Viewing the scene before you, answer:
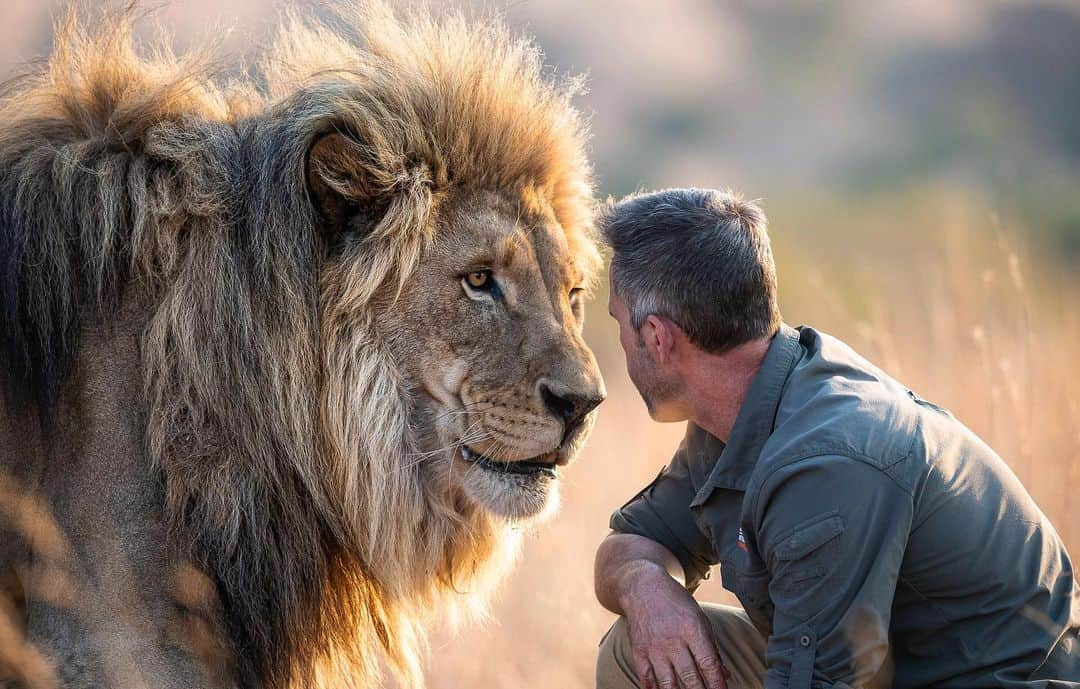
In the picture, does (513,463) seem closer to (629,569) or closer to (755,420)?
(629,569)

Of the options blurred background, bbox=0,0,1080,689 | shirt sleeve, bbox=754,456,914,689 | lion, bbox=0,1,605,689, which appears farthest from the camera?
blurred background, bbox=0,0,1080,689

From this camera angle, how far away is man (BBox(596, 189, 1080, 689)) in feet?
9.80

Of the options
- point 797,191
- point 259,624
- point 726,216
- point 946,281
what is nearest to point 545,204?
point 726,216

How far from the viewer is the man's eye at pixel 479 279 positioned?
3.59 m

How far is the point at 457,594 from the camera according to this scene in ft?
13.0

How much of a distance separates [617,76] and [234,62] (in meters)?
28.8

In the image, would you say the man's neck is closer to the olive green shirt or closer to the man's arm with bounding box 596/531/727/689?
the olive green shirt

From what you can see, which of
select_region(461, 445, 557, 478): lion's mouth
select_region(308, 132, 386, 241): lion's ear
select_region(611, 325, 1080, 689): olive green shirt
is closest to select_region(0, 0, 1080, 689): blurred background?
select_region(308, 132, 386, 241): lion's ear

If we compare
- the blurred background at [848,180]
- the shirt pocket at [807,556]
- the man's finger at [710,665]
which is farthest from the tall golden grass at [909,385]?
the shirt pocket at [807,556]

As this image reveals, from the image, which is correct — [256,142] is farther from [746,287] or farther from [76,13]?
[746,287]

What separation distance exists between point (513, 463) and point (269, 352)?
74 centimetres

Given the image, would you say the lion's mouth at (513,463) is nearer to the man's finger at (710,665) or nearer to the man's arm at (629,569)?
the man's arm at (629,569)

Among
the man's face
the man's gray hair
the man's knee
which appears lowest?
the man's knee

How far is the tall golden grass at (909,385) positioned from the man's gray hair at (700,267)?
4.15ft
